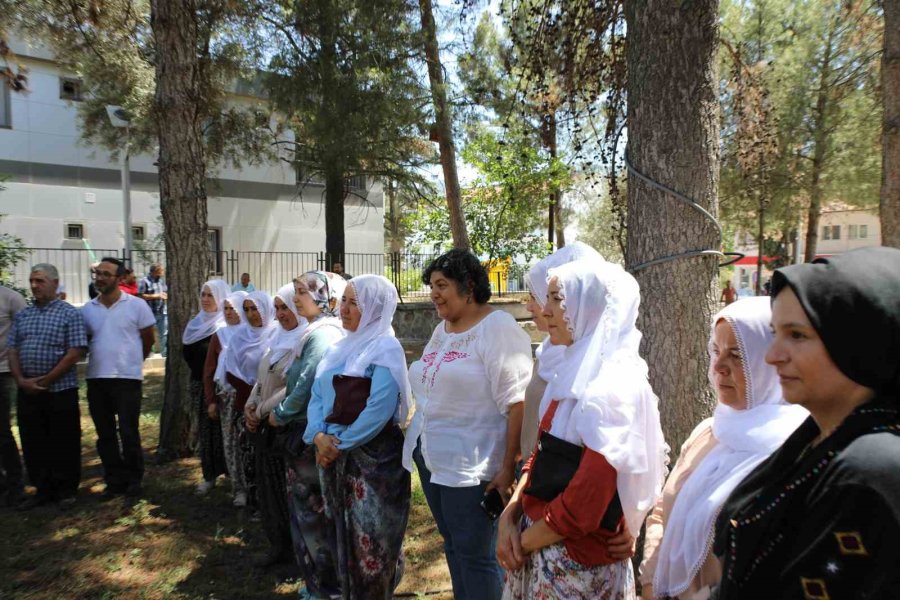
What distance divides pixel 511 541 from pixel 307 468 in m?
1.79

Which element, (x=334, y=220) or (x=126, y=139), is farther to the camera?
(x=334, y=220)

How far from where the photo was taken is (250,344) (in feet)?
15.6

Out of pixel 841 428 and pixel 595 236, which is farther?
pixel 595 236

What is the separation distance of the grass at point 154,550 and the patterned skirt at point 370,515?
69 cm

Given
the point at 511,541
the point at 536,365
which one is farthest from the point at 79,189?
the point at 511,541

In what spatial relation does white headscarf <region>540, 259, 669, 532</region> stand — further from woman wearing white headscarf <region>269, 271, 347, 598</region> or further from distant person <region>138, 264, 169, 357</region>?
distant person <region>138, 264, 169, 357</region>

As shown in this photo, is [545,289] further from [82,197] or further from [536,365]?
[82,197]

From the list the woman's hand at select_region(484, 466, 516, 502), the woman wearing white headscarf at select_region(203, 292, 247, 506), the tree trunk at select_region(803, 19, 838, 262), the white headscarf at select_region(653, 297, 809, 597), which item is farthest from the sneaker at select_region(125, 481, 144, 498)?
the tree trunk at select_region(803, 19, 838, 262)

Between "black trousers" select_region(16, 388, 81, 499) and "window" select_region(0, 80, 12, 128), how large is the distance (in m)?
14.0

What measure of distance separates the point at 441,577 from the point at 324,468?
4.02 ft

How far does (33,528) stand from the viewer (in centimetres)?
466

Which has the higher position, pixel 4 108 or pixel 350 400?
pixel 4 108

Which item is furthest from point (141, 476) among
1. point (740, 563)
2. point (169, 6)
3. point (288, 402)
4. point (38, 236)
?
point (38, 236)

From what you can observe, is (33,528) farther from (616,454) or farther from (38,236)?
(38,236)
